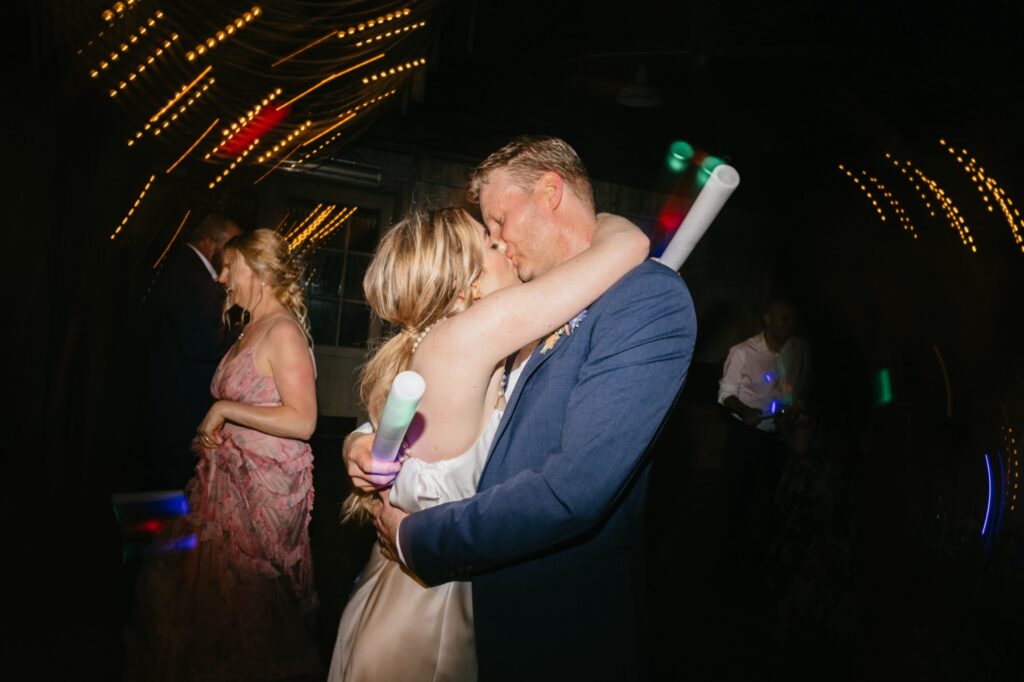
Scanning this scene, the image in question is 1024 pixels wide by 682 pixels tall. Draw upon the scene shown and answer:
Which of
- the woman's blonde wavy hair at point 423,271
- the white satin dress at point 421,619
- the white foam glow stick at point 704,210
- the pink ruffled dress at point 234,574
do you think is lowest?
the pink ruffled dress at point 234,574

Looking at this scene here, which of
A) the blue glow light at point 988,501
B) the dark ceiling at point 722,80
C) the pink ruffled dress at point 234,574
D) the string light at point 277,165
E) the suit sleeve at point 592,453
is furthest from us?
the string light at point 277,165

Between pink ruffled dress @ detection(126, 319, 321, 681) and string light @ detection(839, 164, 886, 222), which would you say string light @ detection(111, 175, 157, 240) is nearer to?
pink ruffled dress @ detection(126, 319, 321, 681)

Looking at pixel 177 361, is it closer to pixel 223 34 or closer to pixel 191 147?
pixel 223 34

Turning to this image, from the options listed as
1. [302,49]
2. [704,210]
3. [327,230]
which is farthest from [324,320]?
[704,210]

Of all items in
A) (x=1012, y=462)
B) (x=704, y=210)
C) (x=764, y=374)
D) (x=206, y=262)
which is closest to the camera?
(x=704, y=210)

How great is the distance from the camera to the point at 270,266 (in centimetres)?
283

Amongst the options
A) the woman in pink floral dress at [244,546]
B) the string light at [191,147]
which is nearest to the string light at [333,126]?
the string light at [191,147]

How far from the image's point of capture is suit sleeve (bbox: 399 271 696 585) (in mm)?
1114

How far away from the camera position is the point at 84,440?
4742 mm

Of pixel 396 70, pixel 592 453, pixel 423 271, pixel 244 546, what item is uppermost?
pixel 396 70

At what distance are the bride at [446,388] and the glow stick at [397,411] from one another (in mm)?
227

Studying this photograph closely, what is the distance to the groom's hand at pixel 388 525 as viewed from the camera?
143 cm

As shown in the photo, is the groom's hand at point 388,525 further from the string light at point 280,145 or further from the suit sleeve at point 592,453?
the string light at point 280,145

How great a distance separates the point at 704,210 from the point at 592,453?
58 centimetres
